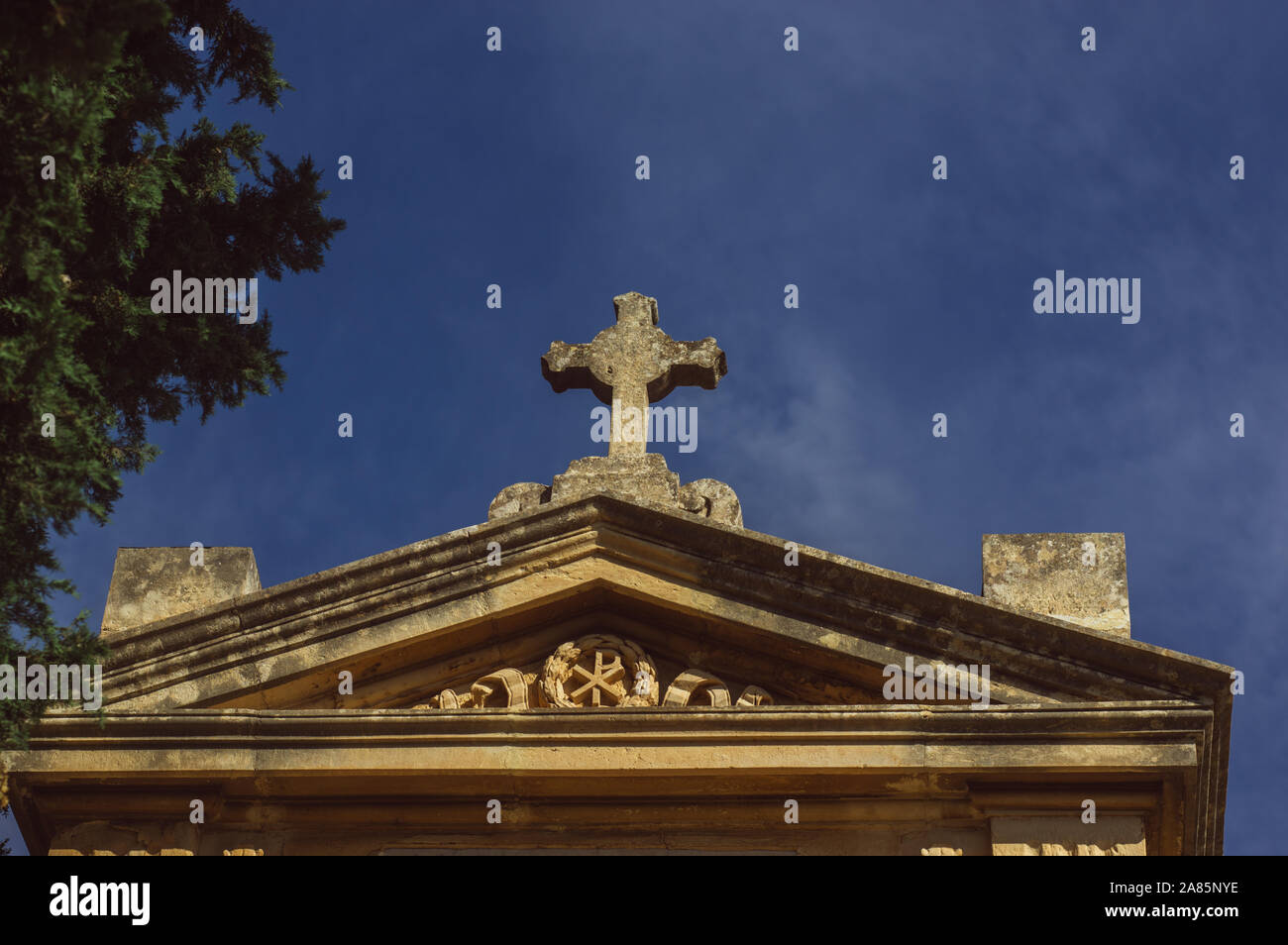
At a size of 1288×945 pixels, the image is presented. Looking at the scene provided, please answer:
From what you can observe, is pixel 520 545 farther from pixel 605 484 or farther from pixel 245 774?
pixel 245 774

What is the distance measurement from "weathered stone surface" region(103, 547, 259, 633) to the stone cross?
89.1 inches

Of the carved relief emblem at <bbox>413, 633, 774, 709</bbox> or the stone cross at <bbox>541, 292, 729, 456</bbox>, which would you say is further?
the stone cross at <bbox>541, 292, 729, 456</bbox>

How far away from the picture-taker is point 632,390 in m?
11.3

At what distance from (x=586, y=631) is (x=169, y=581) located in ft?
7.08

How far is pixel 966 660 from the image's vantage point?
955cm

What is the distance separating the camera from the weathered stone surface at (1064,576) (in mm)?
9781

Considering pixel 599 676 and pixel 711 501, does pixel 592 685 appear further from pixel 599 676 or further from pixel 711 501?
pixel 711 501

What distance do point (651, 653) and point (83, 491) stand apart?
3.00 meters

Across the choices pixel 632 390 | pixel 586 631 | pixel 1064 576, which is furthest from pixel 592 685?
pixel 1064 576

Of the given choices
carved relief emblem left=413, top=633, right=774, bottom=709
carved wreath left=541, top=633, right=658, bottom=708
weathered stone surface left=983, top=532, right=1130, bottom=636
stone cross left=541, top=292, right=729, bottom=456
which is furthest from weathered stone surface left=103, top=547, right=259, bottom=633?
weathered stone surface left=983, top=532, right=1130, bottom=636

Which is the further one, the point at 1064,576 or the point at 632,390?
the point at 632,390

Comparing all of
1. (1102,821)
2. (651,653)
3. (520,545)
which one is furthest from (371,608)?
(1102,821)

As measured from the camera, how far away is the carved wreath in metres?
9.82

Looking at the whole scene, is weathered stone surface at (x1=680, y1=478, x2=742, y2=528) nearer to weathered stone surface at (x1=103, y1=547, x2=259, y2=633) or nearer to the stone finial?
the stone finial
